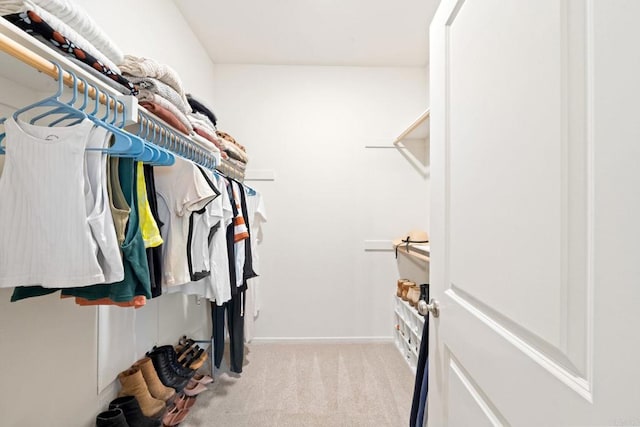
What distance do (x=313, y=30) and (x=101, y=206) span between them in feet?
6.76

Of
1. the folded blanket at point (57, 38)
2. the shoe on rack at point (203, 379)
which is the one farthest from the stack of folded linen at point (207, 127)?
the shoe on rack at point (203, 379)

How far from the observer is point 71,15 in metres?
0.85

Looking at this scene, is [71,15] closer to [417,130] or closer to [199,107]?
[199,107]

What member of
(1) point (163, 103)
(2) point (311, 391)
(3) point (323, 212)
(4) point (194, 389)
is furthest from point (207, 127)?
(2) point (311, 391)

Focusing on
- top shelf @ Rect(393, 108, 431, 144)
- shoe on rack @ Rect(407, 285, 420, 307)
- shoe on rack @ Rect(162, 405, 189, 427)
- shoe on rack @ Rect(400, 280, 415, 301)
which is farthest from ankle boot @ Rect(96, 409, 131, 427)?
top shelf @ Rect(393, 108, 431, 144)

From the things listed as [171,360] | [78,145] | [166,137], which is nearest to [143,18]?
[166,137]

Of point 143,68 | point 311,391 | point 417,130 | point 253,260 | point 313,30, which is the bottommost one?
point 311,391

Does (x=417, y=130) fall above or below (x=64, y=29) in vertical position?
above

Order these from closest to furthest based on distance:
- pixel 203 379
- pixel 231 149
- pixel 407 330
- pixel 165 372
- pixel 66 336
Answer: pixel 66 336 → pixel 165 372 → pixel 203 379 → pixel 231 149 → pixel 407 330

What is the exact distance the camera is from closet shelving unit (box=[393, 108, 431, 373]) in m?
2.10

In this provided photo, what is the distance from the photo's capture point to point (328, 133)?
2691 millimetres

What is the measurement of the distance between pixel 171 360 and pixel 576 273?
196cm

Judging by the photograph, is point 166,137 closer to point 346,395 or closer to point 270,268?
point 270,268

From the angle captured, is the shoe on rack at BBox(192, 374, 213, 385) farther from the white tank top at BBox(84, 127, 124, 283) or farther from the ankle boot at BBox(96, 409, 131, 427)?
the white tank top at BBox(84, 127, 124, 283)
